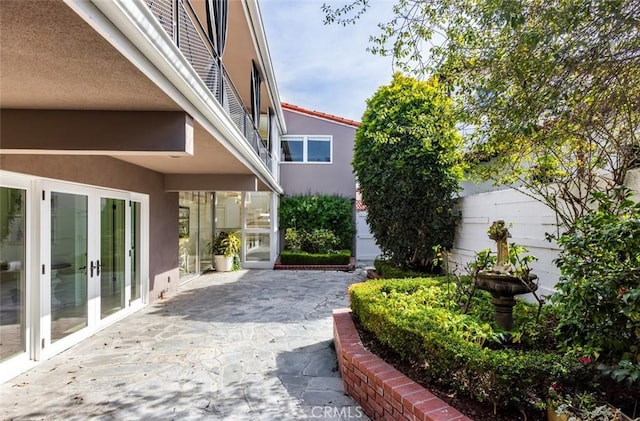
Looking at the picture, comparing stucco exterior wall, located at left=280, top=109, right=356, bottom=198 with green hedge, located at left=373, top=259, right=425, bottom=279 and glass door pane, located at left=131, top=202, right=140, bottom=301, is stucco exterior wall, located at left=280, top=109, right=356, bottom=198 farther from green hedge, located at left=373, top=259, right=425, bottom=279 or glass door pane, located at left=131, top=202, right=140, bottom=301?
glass door pane, located at left=131, top=202, right=140, bottom=301

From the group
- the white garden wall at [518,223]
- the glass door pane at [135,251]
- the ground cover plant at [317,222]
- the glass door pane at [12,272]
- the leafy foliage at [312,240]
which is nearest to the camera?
the glass door pane at [12,272]

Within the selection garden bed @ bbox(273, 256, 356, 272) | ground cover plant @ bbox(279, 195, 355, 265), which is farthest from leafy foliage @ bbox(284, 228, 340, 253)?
garden bed @ bbox(273, 256, 356, 272)

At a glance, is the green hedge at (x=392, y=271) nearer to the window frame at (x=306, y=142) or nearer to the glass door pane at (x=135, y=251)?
the glass door pane at (x=135, y=251)

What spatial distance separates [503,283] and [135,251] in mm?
6886

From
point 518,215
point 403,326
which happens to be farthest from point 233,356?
point 518,215

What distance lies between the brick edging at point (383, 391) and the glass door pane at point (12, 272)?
407 cm

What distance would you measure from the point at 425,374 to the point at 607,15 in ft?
11.5

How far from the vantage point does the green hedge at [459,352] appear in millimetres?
2666

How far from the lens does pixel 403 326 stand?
11.8ft

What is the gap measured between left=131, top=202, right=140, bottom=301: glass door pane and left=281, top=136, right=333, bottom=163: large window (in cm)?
895

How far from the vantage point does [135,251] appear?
24.3ft

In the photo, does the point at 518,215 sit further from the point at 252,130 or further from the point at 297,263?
the point at 297,263

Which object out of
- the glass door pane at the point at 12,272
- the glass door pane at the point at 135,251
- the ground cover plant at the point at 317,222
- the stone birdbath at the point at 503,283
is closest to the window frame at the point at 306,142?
the ground cover plant at the point at 317,222

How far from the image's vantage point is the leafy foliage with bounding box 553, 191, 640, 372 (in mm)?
2445
